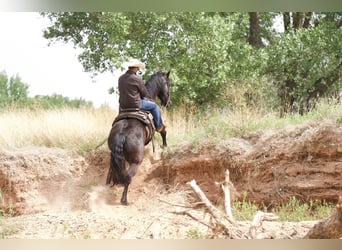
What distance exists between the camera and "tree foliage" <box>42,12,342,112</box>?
5254 millimetres

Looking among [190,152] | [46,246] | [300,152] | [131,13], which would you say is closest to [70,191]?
[46,246]

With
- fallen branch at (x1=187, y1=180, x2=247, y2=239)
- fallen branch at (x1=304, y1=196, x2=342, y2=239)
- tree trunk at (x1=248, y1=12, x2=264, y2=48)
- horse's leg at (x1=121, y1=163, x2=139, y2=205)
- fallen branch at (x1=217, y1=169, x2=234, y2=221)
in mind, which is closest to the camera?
fallen branch at (x1=304, y1=196, x2=342, y2=239)

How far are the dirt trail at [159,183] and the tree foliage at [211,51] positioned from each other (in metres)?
0.39

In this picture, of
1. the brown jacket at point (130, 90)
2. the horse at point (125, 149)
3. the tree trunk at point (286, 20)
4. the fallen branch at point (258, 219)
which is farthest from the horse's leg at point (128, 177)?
the tree trunk at point (286, 20)

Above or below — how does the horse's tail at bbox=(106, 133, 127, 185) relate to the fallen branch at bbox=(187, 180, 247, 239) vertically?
above

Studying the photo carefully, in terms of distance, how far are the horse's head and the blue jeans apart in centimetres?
6

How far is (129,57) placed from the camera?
532 centimetres

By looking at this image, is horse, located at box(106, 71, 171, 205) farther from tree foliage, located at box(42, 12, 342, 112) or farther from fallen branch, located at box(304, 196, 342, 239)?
fallen branch, located at box(304, 196, 342, 239)

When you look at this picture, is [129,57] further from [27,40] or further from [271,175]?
[271,175]

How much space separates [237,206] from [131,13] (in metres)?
1.73

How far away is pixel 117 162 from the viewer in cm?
507

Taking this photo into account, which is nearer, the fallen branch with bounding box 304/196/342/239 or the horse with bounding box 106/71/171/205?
the fallen branch with bounding box 304/196/342/239

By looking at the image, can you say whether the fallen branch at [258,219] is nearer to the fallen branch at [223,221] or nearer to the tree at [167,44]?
the fallen branch at [223,221]

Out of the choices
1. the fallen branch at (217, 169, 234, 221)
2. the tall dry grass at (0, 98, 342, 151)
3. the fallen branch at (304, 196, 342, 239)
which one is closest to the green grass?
the fallen branch at (217, 169, 234, 221)
